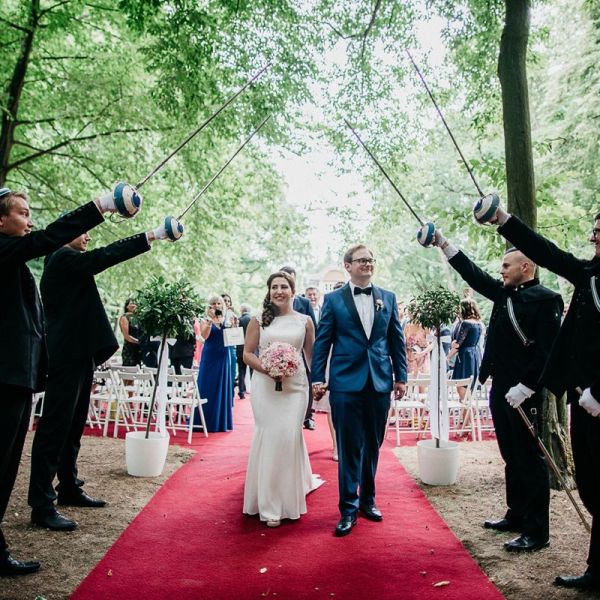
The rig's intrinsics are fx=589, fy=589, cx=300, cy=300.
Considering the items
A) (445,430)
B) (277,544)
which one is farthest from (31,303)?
(445,430)

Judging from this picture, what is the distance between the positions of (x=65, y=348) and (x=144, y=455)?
207 centimetres

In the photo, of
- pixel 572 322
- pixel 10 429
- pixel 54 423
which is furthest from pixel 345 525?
pixel 10 429

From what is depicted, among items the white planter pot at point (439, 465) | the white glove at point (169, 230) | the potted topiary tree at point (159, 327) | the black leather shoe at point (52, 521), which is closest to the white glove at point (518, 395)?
the white planter pot at point (439, 465)

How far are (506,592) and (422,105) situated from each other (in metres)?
9.70

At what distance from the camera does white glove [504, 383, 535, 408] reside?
4098 mm

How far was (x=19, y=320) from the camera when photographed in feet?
11.7

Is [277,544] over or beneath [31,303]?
beneath

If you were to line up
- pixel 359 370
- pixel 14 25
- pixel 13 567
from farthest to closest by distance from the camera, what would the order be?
pixel 14 25 → pixel 359 370 → pixel 13 567

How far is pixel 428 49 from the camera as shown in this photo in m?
10.3

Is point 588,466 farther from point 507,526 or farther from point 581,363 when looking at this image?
point 507,526

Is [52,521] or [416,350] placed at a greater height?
[416,350]

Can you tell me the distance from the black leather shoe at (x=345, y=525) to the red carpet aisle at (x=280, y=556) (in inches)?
2.3

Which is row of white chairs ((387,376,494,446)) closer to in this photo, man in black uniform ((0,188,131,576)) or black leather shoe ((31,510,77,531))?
black leather shoe ((31,510,77,531))

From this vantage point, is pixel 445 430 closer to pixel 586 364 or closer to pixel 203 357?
pixel 586 364
